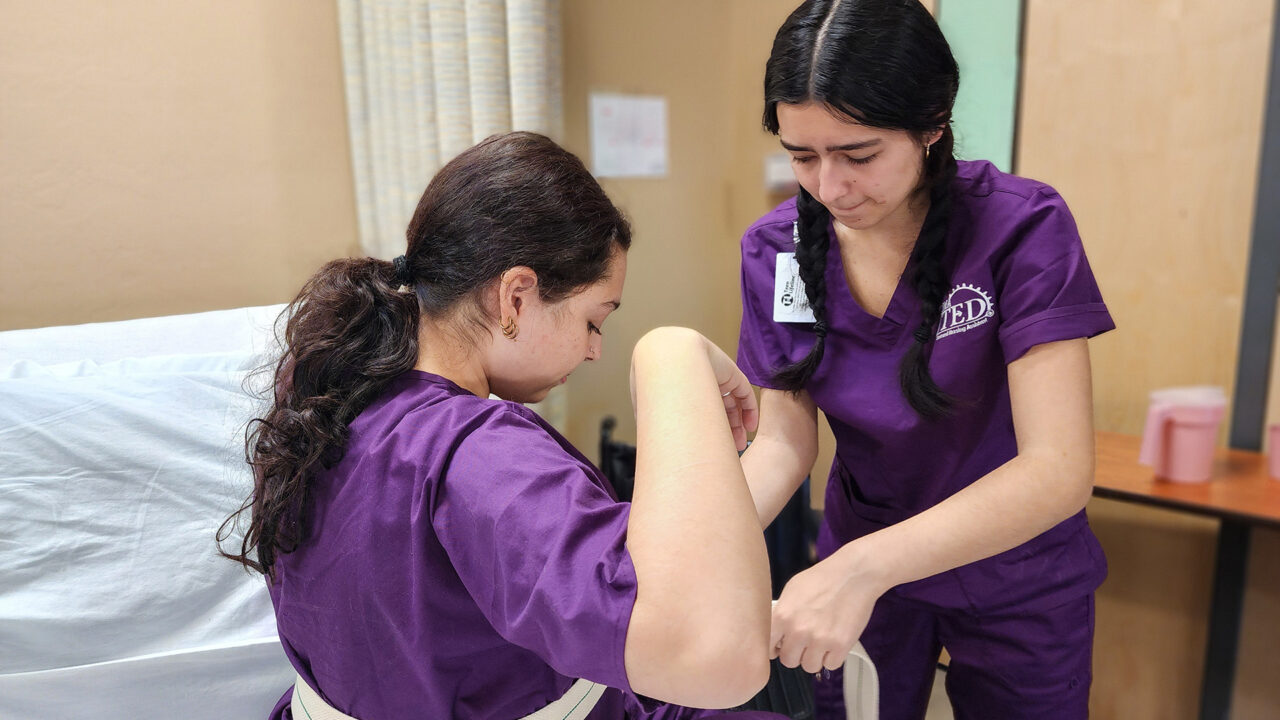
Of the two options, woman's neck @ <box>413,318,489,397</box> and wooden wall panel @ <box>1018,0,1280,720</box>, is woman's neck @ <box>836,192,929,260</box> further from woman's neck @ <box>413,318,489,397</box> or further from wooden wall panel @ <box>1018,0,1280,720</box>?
wooden wall panel @ <box>1018,0,1280,720</box>

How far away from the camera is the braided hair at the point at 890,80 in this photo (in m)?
0.87

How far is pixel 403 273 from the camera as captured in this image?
87cm

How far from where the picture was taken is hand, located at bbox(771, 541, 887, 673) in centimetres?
82

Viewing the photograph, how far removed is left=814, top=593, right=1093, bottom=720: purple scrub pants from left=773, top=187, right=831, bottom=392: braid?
1.09 ft

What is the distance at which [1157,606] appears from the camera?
1.80 metres

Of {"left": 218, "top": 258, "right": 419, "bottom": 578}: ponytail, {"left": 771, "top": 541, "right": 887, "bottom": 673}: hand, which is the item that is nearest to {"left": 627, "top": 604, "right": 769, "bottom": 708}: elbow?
{"left": 771, "top": 541, "right": 887, "bottom": 673}: hand

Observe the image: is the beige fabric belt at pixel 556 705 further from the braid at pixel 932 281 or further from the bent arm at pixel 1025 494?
the braid at pixel 932 281

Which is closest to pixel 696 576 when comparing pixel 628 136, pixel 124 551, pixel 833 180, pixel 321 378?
pixel 321 378

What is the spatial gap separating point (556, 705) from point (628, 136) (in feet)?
6.15

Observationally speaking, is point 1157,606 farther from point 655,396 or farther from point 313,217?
point 313,217

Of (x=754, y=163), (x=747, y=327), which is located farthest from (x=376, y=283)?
(x=754, y=163)

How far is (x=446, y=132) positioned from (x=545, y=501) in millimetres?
1438

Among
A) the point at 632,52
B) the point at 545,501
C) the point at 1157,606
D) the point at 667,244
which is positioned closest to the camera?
the point at 545,501

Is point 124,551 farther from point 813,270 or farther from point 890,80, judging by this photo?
point 890,80
